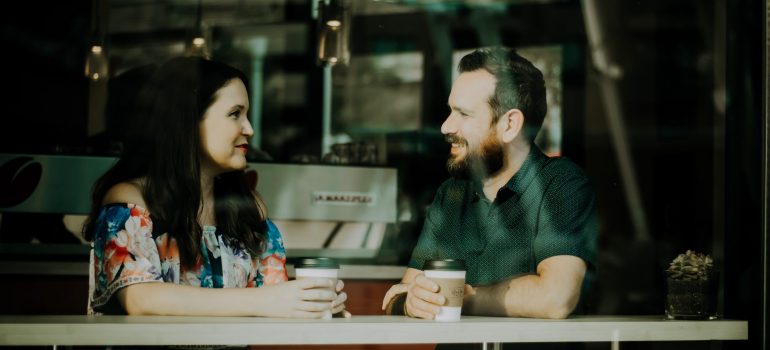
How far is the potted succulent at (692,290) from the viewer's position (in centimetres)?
227

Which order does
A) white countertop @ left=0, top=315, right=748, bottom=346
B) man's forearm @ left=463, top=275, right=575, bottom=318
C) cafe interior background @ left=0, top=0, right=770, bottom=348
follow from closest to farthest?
1. white countertop @ left=0, top=315, right=748, bottom=346
2. man's forearm @ left=463, top=275, right=575, bottom=318
3. cafe interior background @ left=0, top=0, right=770, bottom=348

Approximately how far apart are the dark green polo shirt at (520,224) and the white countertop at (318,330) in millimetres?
270

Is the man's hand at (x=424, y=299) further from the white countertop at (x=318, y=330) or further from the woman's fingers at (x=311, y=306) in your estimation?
the woman's fingers at (x=311, y=306)

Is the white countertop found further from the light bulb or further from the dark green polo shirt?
the light bulb

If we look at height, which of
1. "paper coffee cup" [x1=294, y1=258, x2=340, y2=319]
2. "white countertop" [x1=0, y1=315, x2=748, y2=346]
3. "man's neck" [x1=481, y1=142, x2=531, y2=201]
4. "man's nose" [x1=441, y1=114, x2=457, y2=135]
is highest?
"man's nose" [x1=441, y1=114, x2=457, y2=135]

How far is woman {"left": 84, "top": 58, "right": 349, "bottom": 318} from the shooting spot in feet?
6.42

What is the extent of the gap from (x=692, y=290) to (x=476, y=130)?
2.36 feet

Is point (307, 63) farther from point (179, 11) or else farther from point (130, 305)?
point (130, 305)

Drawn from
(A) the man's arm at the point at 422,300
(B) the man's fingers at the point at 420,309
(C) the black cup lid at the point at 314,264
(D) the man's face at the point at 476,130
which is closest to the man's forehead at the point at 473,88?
(D) the man's face at the point at 476,130

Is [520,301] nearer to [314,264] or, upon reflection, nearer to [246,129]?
[314,264]

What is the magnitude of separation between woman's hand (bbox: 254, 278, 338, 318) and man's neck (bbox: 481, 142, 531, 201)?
800mm

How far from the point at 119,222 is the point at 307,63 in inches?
151

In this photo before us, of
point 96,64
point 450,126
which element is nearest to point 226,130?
point 450,126

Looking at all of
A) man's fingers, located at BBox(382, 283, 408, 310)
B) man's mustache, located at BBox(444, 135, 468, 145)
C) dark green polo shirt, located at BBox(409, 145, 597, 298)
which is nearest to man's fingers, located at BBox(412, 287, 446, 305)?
man's fingers, located at BBox(382, 283, 408, 310)
